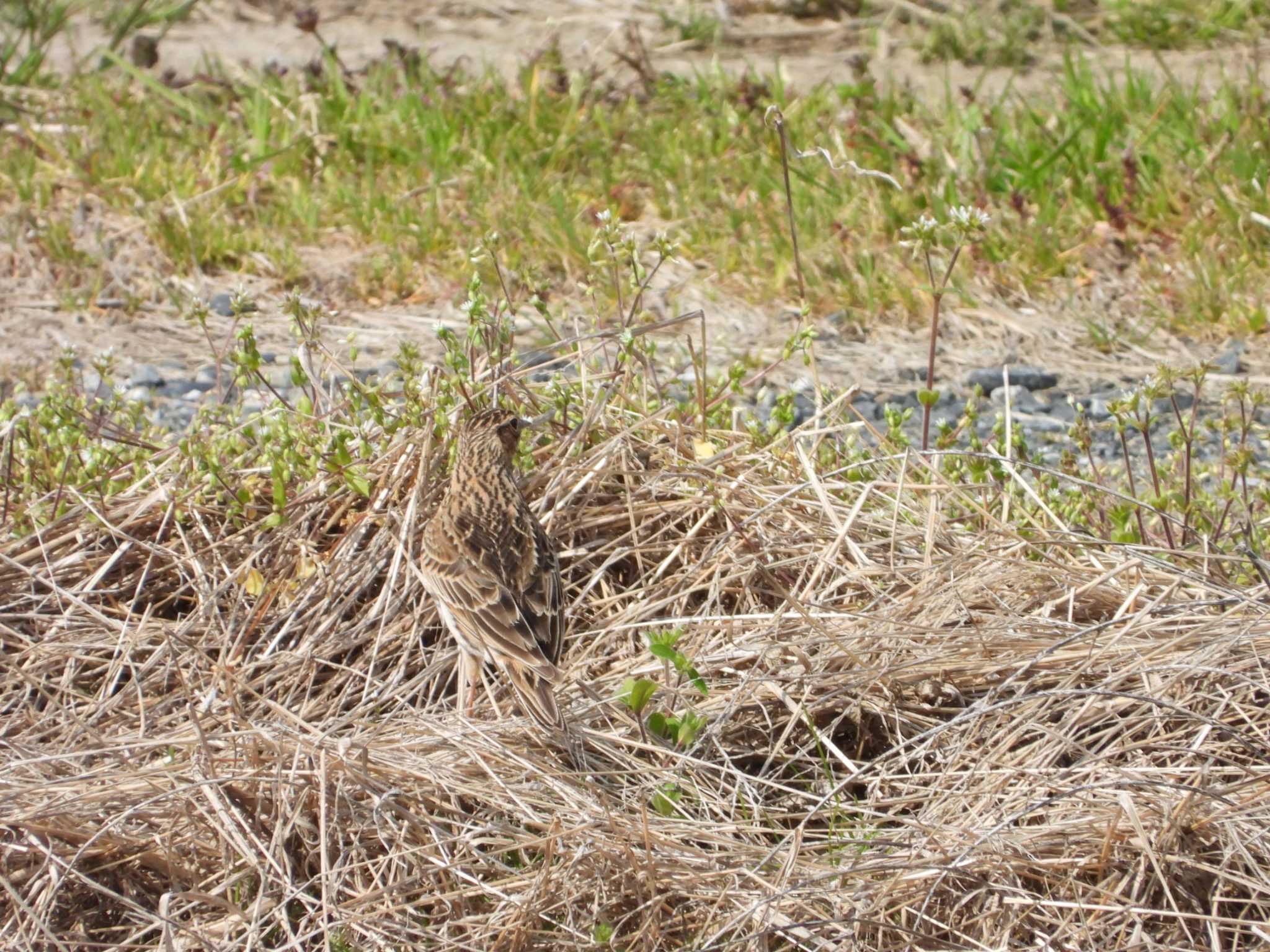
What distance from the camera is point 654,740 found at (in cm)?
383

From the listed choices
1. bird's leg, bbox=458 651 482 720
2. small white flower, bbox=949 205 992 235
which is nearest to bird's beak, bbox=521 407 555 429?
bird's leg, bbox=458 651 482 720

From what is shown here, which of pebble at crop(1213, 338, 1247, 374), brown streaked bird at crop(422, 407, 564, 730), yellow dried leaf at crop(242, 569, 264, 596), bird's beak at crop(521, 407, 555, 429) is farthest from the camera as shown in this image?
pebble at crop(1213, 338, 1247, 374)

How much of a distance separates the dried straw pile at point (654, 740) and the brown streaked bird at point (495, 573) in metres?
0.11

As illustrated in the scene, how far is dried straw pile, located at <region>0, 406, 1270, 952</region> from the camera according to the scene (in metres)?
3.31

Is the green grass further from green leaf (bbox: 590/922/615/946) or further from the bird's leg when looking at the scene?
green leaf (bbox: 590/922/615/946)

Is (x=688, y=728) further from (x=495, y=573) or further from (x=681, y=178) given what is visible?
(x=681, y=178)

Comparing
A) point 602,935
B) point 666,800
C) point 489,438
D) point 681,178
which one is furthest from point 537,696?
point 681,178

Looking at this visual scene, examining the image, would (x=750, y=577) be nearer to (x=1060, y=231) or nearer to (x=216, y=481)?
(x=216, y=481)

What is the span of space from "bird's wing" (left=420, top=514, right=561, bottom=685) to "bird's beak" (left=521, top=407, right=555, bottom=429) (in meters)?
0.47

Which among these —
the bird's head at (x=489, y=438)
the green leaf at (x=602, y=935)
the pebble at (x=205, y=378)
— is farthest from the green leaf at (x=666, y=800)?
the pebble at (x=205, y=378)

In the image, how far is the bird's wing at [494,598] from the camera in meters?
3.85

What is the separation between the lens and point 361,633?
14.0 feet

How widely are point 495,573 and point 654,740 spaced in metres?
0.63

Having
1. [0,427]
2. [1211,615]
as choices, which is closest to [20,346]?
[0,427]
